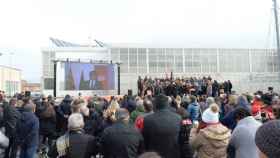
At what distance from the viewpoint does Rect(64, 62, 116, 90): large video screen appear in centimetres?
2602

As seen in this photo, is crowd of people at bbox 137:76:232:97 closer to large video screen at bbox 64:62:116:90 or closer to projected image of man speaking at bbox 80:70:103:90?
large video screen at bbox 64:62:116:90

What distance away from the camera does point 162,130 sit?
5.49 meters

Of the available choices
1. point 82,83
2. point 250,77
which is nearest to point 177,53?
point 250,77

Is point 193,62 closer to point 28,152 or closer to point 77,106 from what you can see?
point 28,152

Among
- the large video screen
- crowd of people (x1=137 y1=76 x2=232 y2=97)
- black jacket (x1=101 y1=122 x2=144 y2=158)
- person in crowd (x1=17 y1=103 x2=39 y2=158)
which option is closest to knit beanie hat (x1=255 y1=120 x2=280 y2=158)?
black jacket (x1=101 y1=122 x2=144 y2=158)

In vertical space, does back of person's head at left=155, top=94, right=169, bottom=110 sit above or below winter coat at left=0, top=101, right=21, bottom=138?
above

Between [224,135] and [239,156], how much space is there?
0.36 meters

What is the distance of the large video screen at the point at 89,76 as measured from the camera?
26017 mm

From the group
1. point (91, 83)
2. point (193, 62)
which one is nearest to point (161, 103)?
point (91, 83)

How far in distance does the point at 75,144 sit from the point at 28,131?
135 inches

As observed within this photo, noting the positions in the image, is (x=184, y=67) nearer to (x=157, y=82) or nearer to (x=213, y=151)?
(x=157, y=82)

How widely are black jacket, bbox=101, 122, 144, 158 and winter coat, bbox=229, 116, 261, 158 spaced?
1292 millimetres

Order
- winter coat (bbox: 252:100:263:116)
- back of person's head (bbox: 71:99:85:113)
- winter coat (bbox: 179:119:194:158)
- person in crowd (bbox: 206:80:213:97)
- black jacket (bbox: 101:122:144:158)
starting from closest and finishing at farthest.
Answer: black jacket (bbox: 101:122:144:158)
winter coat (bbox: 179:119:194:158)
back of person's head (bbox: 71:99:85:113)
winter coat (bbox: 252:100:263:116)
person in crowd (bbox: 206:80:213:97)

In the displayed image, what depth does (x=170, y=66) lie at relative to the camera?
48281 millimetres
